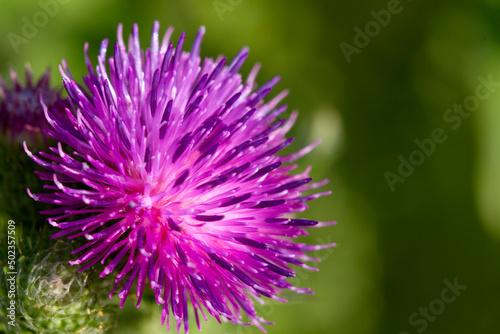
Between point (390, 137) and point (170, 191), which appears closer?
point (170, 191)

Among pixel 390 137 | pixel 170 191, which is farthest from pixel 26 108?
pixel 390 137

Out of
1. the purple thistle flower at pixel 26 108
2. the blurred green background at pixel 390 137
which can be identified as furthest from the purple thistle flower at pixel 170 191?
the blurred green background at pixel 390 137

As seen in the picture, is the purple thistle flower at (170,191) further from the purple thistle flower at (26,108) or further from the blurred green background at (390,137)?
the blurred green background at (390,137)

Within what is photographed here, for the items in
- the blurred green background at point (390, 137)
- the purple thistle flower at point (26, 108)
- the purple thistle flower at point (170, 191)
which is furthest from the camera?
the blurred green background at point (390, 137)

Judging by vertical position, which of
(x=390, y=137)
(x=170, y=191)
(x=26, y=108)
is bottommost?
(x=26, y=108)

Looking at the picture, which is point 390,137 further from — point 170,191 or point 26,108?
point 26,108
